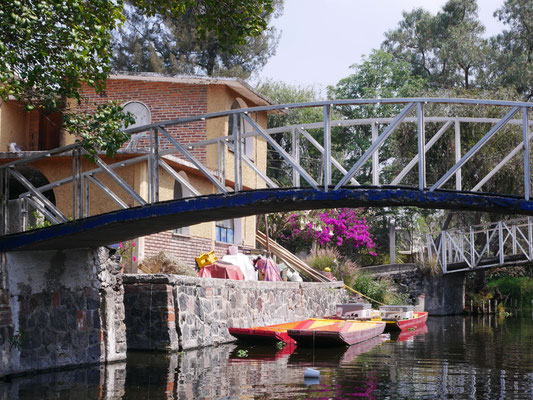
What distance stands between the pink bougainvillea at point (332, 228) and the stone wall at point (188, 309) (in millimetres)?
11983

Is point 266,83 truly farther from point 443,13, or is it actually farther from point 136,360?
point 136,360

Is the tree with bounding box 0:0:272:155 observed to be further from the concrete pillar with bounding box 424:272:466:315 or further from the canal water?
the concrete pillar with bounding box 424:272:466:315

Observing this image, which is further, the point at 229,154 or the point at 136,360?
the point at 229,154

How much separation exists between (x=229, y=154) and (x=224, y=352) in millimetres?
9116

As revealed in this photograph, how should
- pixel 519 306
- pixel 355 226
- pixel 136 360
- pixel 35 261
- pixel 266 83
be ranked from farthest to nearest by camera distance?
pixel 266 83
pixel 519 306
pixel 355 226
pixel 136 360
pixel 35 261

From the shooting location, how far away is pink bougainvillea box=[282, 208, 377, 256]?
33.7 m

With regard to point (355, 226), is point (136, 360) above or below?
below

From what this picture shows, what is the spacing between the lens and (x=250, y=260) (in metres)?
23.2

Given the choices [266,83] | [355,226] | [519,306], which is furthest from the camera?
[266,83]

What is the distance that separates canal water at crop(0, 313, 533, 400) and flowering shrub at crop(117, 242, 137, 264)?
9.74ft

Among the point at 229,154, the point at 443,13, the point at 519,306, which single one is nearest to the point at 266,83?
the point at 443,13

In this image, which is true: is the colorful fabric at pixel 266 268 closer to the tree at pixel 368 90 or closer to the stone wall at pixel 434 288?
the stone wall at pixel 434 288

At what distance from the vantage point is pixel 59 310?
14445 millimetres

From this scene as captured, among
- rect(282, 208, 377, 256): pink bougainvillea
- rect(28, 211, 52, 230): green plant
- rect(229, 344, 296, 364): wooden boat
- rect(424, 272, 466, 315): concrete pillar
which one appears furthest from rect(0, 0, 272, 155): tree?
rect(424, 272, 466, 315): concrete pillar
